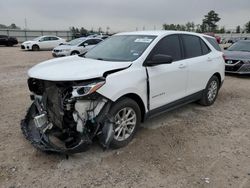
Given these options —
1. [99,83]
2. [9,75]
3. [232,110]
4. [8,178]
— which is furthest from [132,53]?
[9,75]

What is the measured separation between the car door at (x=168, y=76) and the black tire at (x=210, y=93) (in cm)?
103

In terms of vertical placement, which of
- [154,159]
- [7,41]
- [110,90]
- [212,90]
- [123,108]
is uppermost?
[7,41]

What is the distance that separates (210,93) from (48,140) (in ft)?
13.3

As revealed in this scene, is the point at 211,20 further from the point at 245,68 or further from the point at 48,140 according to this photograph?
the point at 48,140

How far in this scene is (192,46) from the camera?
214 inches

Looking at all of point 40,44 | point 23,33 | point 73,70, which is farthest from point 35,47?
point 73,70

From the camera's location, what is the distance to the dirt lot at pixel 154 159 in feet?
10.6

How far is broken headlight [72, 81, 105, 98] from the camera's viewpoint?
134 inches

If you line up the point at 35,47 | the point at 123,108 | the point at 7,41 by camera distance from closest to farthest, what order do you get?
the point at 123,108 < the point at 35,47 < the point at 7,41

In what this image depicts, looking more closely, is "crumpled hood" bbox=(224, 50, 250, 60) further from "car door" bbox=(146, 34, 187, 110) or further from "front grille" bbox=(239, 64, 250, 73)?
"car door" bbox=(146, 34, 187, 110)

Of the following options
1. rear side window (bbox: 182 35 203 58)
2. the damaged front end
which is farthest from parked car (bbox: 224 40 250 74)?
the damaged front end

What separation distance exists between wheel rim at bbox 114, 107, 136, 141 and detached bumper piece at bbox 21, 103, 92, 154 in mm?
596

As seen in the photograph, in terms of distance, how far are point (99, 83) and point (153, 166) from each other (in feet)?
4.41

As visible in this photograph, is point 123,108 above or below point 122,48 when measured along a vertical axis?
below
